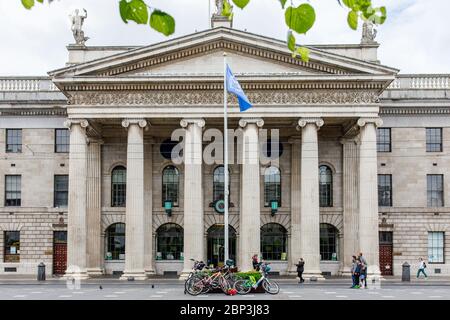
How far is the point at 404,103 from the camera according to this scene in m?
51.2

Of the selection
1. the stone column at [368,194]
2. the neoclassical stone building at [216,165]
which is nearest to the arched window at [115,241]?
the neoclassical stone building at [216,165]

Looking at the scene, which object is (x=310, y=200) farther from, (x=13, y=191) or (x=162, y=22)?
(x=162, y=22)

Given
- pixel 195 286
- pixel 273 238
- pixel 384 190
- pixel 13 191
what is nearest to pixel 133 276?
pixel 273 238

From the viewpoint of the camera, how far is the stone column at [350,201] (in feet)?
161

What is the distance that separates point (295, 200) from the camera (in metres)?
50.2

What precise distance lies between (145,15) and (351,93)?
4120cm

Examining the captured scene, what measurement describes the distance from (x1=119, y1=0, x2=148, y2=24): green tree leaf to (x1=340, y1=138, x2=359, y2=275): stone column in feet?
147

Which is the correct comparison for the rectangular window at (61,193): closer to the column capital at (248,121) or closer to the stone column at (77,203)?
the stone column at (77,203)

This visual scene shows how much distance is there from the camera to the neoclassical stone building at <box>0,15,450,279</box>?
44.8 meters

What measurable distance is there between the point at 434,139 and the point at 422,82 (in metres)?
4.01

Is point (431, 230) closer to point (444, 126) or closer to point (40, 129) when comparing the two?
point (444, 126)

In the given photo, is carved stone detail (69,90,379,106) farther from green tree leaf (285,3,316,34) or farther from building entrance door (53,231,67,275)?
green tree leaf (285,3,316,34)

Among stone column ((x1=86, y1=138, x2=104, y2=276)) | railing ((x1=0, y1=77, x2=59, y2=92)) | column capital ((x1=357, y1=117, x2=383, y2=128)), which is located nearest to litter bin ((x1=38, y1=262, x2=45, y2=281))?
stone column ((x1=86, y1=138, x2=104, y2=276))
